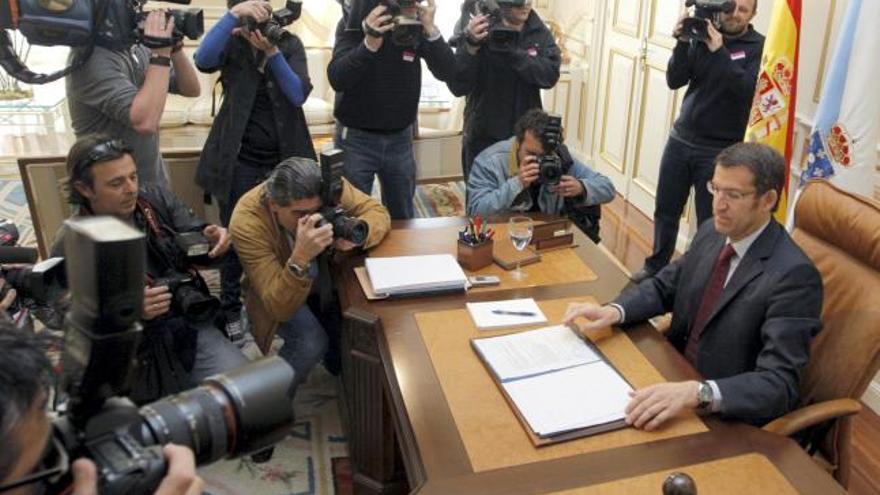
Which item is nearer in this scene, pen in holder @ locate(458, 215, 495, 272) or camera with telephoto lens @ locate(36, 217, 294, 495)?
camera with telephoto lens @ locate(36, 217, 294, 495)

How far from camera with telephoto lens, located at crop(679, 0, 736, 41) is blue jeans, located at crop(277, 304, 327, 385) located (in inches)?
73.3

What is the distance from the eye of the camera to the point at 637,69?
14.4 feet

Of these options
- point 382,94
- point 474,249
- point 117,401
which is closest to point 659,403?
point 474,249

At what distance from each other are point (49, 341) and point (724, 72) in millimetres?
2718

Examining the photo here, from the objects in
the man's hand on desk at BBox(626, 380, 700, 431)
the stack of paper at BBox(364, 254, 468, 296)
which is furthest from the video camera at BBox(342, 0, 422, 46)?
the man's hand on desk at BBox(626, 380, 700, 431)

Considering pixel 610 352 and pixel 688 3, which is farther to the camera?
pixel 688 3

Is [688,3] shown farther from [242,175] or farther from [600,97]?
[600,97]

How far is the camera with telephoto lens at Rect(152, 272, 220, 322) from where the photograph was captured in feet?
6.32

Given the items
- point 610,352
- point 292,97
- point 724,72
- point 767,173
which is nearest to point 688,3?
point 724,72

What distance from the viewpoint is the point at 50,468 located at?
81 centimetres

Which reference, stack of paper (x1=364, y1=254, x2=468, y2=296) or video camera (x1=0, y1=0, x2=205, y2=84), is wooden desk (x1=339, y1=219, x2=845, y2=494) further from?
video camera (x1=0, y1=0, x2=205, y2=84)

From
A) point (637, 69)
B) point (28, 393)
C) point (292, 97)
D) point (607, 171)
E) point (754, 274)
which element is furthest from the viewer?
point (607, 171)

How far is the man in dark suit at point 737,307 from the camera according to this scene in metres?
1.43

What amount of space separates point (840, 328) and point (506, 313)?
794 millimetres
